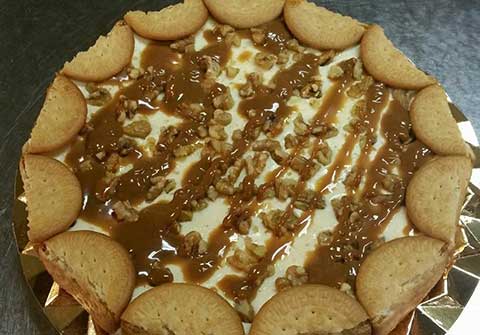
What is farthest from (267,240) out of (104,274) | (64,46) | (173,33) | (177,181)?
(64,46)

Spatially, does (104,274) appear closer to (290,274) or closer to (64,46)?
(290,274)

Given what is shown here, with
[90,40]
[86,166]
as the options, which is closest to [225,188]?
[86,166]

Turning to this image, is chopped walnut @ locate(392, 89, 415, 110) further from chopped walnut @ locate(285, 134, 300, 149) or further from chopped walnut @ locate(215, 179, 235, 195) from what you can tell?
chopped walnut @ locate(215, 179, 235, 195)

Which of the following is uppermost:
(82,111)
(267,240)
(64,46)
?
(82,111)

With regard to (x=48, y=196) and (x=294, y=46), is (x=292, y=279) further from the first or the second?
(x=294, y=46)

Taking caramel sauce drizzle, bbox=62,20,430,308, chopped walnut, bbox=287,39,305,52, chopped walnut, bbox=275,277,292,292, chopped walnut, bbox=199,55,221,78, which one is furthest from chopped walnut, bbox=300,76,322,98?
chopped walnut, bbox=275,277,292,292
